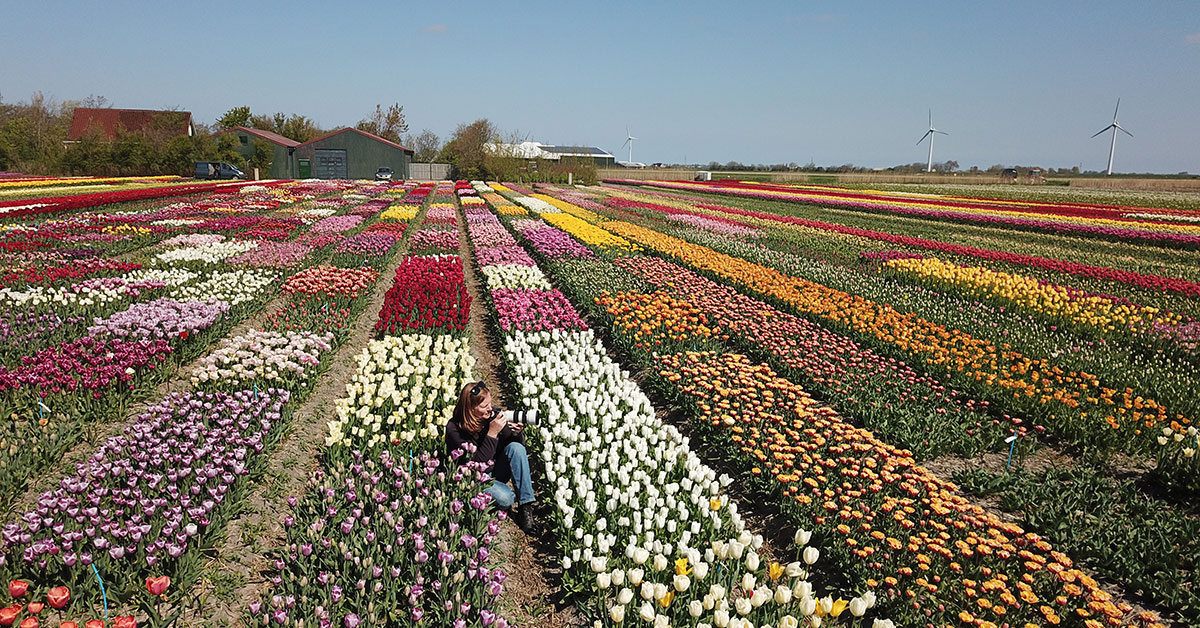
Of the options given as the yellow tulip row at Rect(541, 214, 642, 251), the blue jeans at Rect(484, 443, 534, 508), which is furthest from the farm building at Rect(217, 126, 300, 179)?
the blue jeans at Rect(484, 443, 534, 508)

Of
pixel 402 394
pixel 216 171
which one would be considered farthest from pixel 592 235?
pixel 216 171

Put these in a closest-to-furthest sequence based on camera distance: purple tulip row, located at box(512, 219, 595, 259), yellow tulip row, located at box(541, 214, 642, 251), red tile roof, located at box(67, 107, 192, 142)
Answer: purple tulip row, located at box(512, 219, 595, 259)
yellow tulip row, located at box(541, 214, 642, 251)
red tile roof, located at box(67, 107, 192, 142)

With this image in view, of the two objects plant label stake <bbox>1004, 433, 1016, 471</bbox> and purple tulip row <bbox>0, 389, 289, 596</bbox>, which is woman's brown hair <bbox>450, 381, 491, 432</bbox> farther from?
Answer: plant label stake <bbox>1004, 433, 1016, 471</bbox>

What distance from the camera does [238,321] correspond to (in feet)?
30.9

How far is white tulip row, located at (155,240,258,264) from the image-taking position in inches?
556

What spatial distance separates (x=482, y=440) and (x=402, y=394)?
1.45 m

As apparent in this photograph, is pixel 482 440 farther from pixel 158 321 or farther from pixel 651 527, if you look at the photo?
pixel 158 321

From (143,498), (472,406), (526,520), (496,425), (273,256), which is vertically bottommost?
Result: (526,520)

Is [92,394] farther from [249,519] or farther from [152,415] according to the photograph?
[249,519]

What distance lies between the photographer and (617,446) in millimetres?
5629

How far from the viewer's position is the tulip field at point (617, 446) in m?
3.95

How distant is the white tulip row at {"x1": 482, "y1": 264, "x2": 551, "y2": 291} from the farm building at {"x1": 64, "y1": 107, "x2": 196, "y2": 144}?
2562 inches

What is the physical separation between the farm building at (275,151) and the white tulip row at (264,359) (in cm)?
6516

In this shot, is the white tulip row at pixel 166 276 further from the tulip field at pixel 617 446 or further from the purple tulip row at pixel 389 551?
the purple tulip row at pixel 389 551
